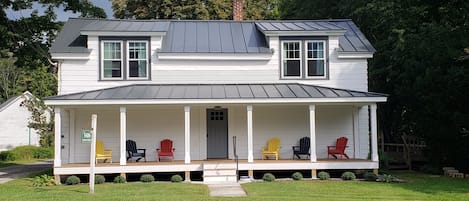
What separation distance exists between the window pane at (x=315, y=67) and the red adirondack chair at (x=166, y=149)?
19.6ft

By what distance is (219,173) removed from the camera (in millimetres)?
17562

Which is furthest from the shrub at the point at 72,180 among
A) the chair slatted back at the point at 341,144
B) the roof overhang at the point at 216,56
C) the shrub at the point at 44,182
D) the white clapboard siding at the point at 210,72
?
the chair slatted back at the point at 341,144

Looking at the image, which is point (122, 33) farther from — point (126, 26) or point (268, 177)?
point (268, 177)

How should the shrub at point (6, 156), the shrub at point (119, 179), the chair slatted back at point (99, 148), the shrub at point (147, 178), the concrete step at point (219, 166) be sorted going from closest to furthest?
the shrub at point (119, 179) → the shrub at point (147, 178) → the concrete step at point (219, 166) → the chair slatted back at point (99, 148) → the shrub at point (6, 156)

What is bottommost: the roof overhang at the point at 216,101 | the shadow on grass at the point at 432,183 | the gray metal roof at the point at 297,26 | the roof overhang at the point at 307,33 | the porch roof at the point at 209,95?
the shadow on grass at the point at 432,183

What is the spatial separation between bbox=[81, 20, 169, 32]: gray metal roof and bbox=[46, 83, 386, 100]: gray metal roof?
2239 millimetres

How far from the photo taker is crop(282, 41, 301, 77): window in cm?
2025

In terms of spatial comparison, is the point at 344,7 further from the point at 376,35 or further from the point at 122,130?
the point at 122,130

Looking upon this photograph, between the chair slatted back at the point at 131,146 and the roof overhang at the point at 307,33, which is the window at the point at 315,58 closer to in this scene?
the roof overhang at the point at 307,33

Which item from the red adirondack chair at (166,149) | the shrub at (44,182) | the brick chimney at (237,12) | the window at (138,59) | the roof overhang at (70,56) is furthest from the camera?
the brick chimney at (237,12)

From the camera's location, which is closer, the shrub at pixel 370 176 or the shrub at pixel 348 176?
the shrub at pixel 370 176

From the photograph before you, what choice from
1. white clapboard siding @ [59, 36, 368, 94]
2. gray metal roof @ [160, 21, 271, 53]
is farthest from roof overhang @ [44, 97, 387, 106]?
gray metal roof @ [160, 21, 271, 53]

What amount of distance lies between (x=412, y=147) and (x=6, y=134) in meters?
31.8

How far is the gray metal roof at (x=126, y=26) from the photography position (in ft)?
65.5
